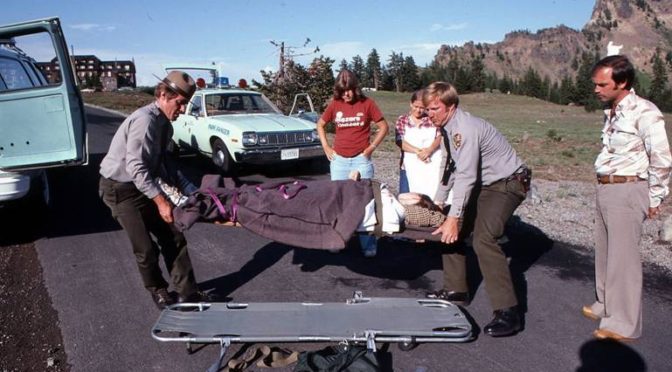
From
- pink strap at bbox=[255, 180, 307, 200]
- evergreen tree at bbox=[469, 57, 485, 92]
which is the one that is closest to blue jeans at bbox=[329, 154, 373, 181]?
pink strap at bbox=[255, 180, 307, 200]

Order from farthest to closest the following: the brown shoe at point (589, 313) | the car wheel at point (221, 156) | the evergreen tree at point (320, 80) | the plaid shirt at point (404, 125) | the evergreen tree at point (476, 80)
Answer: the evergreen tree at point (476, 80)
the evergreen tree at point (320, 80)
the car wheel at point (221, 156)
the plaid shirt at point (404, 125)
the brown shoe at point (589, 313)

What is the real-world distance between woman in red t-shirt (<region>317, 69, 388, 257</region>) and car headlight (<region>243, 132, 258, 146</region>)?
4.70 metres

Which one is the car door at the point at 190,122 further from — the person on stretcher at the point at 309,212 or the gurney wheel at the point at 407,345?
the gurney wheel at the point at 407,345

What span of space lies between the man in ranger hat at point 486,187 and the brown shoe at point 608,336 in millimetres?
548

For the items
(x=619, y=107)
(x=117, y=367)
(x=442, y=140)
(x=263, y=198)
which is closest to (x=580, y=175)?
(x=442, y=140)

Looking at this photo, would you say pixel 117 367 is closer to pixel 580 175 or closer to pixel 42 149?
pixel 42 149

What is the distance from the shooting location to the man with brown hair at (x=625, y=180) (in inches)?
146

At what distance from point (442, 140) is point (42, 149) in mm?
4751

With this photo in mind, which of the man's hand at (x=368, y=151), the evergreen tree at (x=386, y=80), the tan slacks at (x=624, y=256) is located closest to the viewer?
the tan slacks at (x=624, y=256)

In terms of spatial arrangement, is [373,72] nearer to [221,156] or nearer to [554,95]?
[554,95]

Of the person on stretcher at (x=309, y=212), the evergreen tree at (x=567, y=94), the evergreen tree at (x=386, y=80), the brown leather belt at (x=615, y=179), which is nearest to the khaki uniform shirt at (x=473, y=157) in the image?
the person on stretcher at (x=309, y=212)

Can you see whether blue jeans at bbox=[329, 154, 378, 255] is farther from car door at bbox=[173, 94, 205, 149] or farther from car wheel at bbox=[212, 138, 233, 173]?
car door at bbox=[173, 94, 205, 149]

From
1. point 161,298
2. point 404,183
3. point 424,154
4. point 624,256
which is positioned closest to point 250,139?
point 404,183

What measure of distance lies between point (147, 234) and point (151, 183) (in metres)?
0.53
